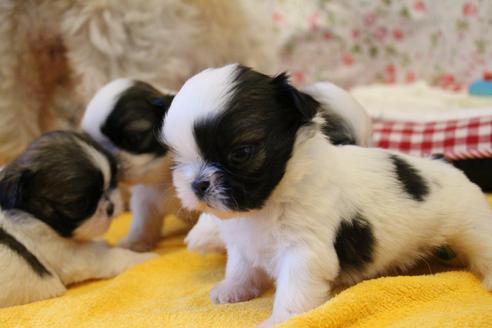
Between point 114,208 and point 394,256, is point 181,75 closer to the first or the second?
point 114,208

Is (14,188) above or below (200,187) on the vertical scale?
below

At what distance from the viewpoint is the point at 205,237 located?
89.9 inches

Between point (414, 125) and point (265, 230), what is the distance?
6.61 feet

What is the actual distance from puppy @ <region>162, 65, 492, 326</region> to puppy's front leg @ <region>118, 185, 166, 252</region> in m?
0.91

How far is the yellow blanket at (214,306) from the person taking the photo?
162 centimetres

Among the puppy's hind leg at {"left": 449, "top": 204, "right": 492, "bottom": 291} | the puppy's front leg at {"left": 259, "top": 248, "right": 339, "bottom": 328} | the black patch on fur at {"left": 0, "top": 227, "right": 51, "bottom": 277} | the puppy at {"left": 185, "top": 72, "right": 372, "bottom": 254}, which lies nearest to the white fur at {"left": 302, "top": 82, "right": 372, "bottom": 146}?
the puppy at {"left": 185, "top": 72, "right": 372, "bottom": 254}

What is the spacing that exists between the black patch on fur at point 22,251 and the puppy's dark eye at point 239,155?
1079mm

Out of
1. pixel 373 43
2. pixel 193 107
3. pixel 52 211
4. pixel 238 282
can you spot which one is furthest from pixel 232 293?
pixel 373 43

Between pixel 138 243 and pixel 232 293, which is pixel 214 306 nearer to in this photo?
pixel 232 293

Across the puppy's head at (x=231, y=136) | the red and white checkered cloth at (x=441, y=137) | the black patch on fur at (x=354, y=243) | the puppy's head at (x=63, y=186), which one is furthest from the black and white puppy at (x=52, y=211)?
the red and white checkered cloth at (x=441, y=137)

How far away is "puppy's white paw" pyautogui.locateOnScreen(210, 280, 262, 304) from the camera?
6.54 feet

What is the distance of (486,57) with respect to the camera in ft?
15.6

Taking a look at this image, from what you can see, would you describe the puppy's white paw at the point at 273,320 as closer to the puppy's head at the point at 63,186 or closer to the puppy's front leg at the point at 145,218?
the puppy's head at the point at 63,186

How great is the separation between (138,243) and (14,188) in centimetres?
74
